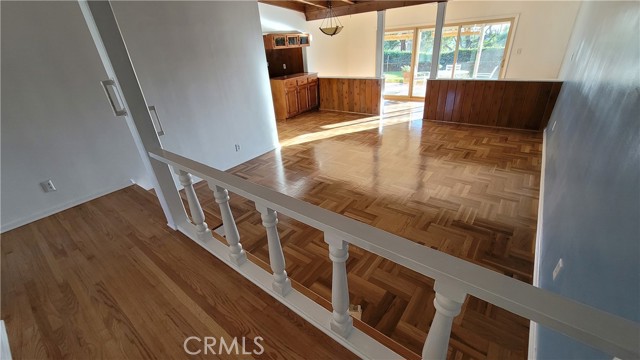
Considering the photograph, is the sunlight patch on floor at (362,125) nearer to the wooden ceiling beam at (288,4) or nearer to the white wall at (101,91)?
the white wall at (101,91)

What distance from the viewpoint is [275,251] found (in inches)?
44.4

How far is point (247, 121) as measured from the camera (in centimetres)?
376

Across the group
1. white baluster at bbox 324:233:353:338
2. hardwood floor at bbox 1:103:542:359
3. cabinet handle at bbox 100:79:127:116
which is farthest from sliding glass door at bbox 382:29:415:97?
white baluster at bbox 324:233:353:338

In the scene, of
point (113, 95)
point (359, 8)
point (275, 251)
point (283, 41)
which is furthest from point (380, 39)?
point (275, 251)

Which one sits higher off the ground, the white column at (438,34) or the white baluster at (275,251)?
the white column at (438,34)

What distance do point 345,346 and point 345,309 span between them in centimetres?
18

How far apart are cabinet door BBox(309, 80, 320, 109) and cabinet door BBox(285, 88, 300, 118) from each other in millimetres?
519

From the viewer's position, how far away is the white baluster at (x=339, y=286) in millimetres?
835

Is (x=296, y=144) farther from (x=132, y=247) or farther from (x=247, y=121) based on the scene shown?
(x=132, y=247)

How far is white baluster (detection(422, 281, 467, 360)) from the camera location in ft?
2.05

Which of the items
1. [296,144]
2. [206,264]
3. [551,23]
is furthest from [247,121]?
[551,23]

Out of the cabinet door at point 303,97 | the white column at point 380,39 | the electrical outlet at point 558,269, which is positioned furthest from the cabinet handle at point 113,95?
the white column at point 380,39

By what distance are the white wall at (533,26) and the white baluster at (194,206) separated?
23.6 ft

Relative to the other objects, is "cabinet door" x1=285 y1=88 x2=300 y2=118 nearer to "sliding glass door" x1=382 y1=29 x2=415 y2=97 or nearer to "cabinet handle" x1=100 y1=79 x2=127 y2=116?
"sliding glass door" x1=382 y1=29 x2=415 y2=97
